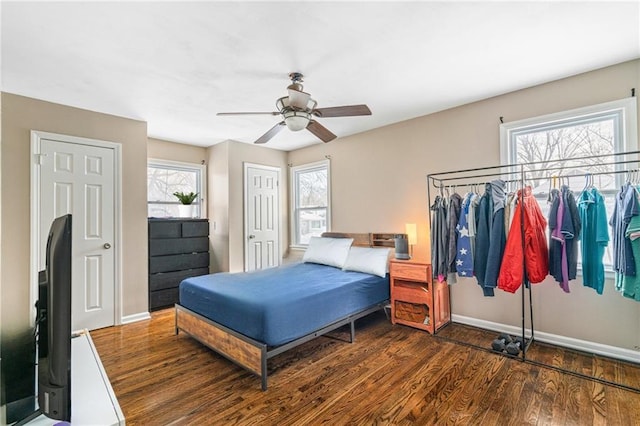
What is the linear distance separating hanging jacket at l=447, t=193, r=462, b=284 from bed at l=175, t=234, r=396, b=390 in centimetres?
82

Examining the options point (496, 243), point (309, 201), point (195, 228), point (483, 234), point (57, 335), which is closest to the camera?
point (57, 335)

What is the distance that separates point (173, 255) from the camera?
14.4 ft

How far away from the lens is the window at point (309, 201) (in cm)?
517

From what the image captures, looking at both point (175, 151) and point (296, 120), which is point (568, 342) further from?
point (175, 151)

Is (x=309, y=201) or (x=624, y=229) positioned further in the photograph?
(x=309, y=201)

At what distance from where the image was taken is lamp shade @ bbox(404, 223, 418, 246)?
377 cm

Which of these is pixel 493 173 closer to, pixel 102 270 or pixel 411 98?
pixel 411 98

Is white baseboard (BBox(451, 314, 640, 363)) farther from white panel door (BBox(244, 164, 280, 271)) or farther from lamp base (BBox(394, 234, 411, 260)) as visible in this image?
white panel door (BBox(244, 164, 280, 271))

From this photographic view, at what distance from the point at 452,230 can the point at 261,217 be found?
3.29 m

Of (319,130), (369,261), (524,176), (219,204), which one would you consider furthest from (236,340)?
(524,176)

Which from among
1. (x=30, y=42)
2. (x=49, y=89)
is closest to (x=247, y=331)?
(x=30, y=42)

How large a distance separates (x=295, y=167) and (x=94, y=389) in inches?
180

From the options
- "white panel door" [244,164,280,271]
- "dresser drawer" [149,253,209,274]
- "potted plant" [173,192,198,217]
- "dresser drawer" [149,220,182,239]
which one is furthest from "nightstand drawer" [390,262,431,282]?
"potted plant" [173,192,198,217]

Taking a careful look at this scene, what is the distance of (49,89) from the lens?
296 centimetres
